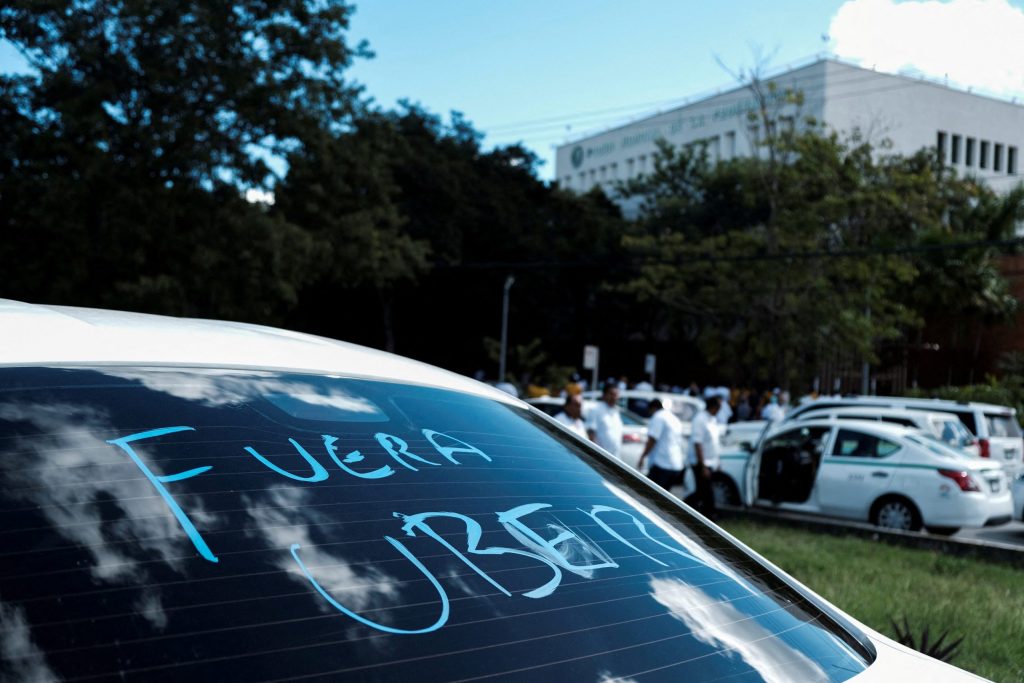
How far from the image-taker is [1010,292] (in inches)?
1620

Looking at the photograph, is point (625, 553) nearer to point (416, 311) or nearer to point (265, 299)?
point (265, 299)

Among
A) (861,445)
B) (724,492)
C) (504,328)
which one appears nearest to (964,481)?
(861,445)

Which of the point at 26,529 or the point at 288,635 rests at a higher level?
the point at 26,529

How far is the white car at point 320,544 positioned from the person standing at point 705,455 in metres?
10.7

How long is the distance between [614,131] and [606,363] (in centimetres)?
2934

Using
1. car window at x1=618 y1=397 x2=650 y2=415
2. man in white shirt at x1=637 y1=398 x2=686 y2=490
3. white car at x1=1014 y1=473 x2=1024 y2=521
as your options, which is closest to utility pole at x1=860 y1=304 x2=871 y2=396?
car window at x1=618 y1=397 x2=650 y2=415

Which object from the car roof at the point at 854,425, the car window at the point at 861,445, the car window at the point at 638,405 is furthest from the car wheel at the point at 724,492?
the car window at the point at 638,405

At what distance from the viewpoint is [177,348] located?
6.28ft

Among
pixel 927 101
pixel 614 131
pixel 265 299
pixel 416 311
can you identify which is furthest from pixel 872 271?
pixel 614 131

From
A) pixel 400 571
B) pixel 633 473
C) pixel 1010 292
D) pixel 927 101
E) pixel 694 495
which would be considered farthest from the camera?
pixel 927 101

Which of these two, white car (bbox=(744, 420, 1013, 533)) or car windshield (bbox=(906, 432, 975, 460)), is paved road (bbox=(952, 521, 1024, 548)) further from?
car windshield (bbox=(906, 432, 975, 460))

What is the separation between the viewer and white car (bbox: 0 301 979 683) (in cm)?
133

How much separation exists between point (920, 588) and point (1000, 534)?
696 centimetres

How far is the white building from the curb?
3923 centimetres
